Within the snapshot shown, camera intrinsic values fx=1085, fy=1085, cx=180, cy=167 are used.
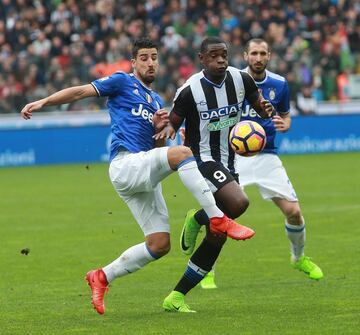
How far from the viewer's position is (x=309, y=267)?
11078 mm

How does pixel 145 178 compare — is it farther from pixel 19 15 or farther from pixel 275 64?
pixel 19 15

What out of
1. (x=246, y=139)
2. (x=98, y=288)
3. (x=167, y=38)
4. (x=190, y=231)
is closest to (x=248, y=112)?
(x=190, y=231)

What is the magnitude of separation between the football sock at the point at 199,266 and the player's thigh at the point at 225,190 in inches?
16.3

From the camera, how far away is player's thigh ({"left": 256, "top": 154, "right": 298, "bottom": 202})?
1161 cm

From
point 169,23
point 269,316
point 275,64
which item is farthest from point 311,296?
point 169,23

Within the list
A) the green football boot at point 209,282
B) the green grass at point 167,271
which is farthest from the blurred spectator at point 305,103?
the green football boot at point 209,282

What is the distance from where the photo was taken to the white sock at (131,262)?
9047 millimetres

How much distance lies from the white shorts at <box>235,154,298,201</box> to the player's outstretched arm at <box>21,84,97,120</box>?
325 centimetres

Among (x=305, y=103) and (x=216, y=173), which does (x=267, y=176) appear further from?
(x=305, y=103)

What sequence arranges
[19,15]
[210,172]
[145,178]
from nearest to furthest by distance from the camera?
1. [145,178]
2. [210,172]
3. [19,15]

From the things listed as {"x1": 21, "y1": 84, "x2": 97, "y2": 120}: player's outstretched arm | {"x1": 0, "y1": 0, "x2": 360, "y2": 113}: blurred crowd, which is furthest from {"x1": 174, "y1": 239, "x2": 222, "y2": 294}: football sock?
{"x1": 0, "y1": 0, "x2": 360, "y2": 113}: blurred crowd

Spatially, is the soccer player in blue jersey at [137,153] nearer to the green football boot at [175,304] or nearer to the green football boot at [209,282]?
the green football boot at [175,304]

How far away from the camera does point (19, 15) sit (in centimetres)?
3148

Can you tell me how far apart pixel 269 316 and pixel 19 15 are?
23964 millimetres
